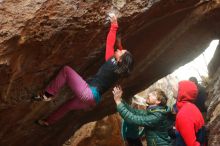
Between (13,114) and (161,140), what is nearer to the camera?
(161,140)

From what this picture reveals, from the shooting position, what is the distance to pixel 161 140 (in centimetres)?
808

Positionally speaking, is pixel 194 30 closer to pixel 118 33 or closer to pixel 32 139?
pixel 118 33

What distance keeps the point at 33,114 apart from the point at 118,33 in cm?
282

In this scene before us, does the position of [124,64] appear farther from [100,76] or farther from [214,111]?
[214,111]

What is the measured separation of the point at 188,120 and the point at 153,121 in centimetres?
69

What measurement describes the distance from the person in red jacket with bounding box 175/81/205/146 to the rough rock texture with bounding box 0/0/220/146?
1848mm

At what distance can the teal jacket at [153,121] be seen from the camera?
7.92 meters

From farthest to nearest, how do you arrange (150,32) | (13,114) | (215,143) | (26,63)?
(150,32)
(13,114)
(215,143)
(26,63)

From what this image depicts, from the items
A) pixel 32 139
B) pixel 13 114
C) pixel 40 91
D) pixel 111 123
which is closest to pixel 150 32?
pixel 40 91

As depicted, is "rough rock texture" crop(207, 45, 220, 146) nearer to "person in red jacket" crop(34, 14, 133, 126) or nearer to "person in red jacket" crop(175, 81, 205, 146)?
"person in red jacket" crop(175, 81, 205, 146)

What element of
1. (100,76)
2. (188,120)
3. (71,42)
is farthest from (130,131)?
(71,42)

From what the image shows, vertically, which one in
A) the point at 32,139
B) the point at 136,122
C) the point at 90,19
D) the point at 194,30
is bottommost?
the point at 32,139

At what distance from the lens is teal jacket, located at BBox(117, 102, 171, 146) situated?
26.0 feet

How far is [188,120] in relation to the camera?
302 inches
